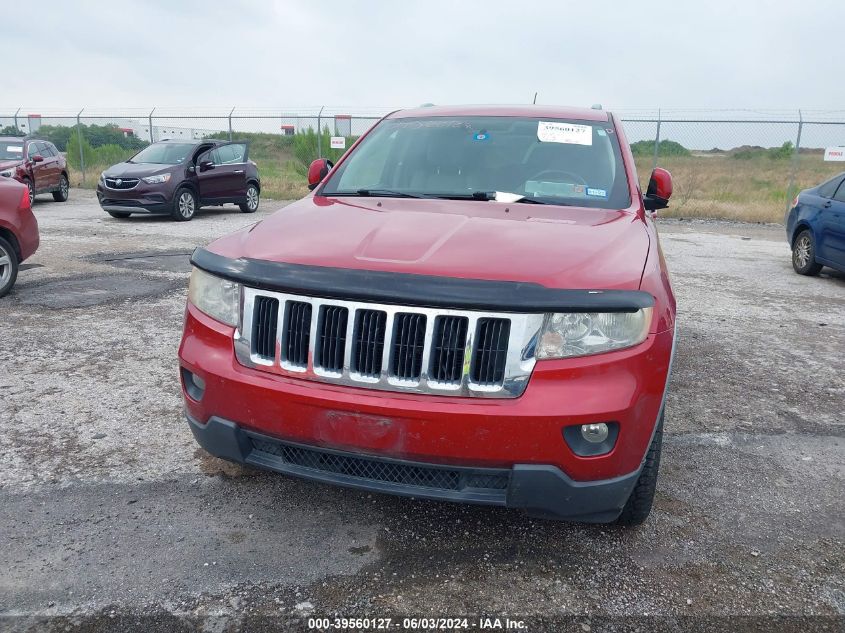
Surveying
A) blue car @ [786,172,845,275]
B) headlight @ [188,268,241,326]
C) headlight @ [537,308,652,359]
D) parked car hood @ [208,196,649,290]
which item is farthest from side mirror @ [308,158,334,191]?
blue car @ [786,172,845,275]

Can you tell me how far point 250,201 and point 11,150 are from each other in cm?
517

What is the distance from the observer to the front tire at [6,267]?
21.6 feet

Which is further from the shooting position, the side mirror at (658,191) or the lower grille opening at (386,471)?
the side mirror at (658,191)

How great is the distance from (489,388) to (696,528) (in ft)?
4.31

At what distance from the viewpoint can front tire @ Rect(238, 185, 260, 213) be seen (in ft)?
51.2

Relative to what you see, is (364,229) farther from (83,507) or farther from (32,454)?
(32,454)

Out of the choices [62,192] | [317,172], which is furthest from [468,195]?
[62,192]

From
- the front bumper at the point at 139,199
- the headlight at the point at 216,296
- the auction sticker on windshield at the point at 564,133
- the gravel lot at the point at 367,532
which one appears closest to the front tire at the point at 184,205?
the front bumper at the point at 139,199

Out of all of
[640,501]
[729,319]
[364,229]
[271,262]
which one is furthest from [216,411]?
[729,319]

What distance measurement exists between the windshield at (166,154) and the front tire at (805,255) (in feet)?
36.2

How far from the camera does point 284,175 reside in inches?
926

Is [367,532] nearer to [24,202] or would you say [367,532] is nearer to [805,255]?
[24,202]

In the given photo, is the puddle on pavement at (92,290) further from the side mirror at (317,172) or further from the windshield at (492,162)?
the windshield at (492,162)

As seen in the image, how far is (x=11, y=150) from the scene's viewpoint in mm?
15070
